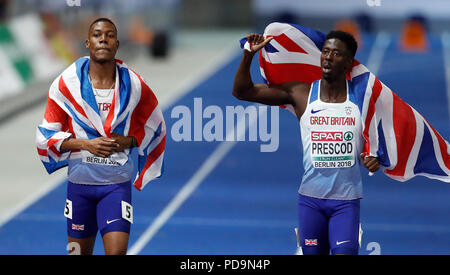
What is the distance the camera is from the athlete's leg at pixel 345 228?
6535 millimetres

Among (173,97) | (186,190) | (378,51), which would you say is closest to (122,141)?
(186,190)

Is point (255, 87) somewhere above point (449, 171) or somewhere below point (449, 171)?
above

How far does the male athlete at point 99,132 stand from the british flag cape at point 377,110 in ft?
2.83

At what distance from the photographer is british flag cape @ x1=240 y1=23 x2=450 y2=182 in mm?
6656

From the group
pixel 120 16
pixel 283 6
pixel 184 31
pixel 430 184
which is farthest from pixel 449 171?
pixel 184 31

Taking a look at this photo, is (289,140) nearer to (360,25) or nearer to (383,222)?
(383,222)

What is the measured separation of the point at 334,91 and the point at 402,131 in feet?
1.90

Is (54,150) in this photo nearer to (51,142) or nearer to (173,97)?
(51,142)

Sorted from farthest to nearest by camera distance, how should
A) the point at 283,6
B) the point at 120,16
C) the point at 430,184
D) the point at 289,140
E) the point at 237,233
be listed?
the point at 283,6
the point at 120,16
the point at 289,140
the point at 430,184
the point at 237,233

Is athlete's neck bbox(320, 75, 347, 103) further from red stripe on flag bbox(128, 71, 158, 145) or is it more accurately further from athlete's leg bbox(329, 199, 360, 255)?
red stripe on flag bbox(128, 71, 158, 145)

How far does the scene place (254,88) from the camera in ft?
21.8

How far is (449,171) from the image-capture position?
22.8ft

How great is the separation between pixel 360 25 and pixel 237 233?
2424cm

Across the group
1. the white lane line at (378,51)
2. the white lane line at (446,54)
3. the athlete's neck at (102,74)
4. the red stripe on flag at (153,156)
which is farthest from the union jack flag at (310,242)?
the white lane line at (378,51)
